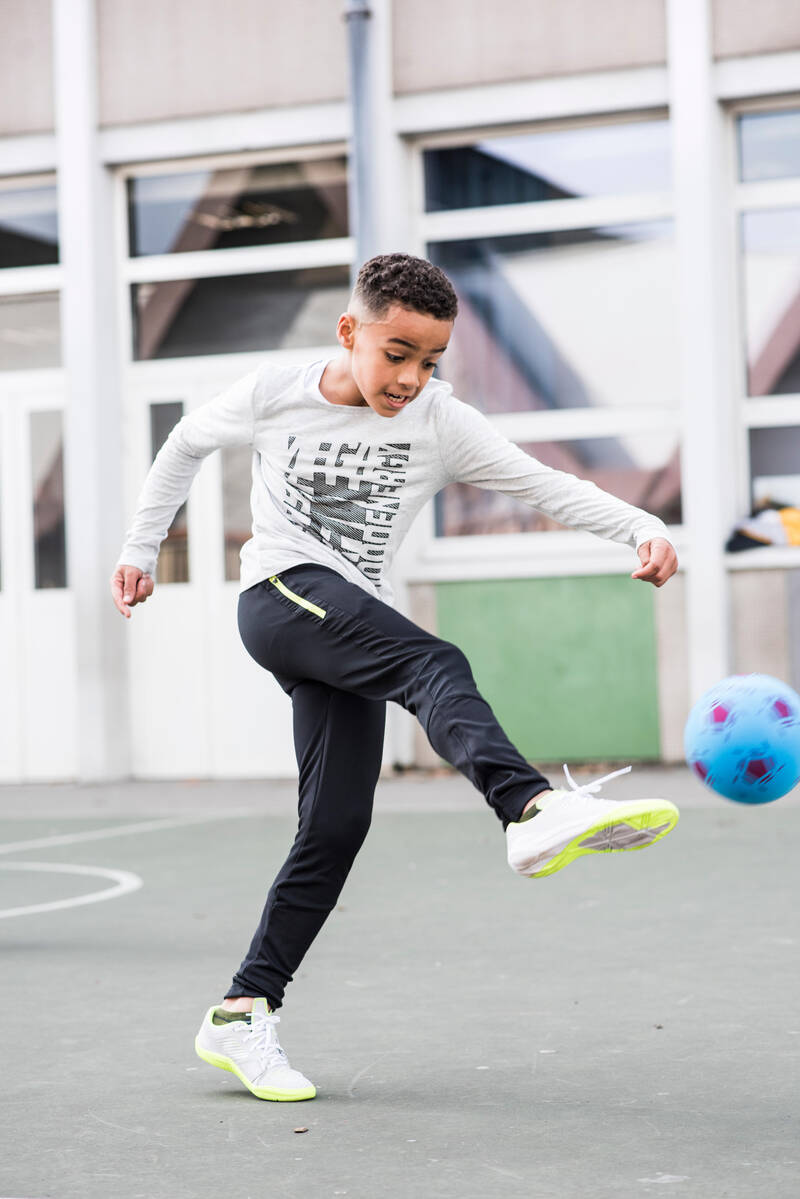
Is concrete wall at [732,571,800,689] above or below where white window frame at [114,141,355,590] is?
below

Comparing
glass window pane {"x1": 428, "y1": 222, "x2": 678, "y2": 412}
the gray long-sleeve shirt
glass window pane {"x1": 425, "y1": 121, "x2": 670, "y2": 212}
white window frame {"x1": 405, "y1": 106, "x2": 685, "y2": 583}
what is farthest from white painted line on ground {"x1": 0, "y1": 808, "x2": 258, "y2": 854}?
the gray long-sleeve shirt

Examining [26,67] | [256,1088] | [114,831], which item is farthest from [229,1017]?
[26,67]

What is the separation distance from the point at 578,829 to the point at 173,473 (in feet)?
4.87

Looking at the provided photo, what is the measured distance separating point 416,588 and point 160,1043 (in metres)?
7.59

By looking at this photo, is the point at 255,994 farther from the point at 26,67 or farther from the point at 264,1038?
the point at 26,67

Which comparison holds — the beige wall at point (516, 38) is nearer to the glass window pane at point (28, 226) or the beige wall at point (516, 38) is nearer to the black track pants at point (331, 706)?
the glass window pane at point (28, 226)

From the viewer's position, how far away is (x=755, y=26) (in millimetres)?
11391

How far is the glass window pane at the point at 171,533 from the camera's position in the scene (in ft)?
42.2

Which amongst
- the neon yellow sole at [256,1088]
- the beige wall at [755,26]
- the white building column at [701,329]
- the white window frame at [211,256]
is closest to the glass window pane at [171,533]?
the white window frame at [211,256]

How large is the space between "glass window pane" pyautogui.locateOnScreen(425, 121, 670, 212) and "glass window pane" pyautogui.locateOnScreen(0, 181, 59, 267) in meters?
2.84

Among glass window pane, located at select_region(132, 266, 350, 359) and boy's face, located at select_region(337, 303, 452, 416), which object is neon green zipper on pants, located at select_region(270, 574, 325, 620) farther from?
glass window pane, located at select_region(132, 266, 350, 359)

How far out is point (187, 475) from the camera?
14.5 ft

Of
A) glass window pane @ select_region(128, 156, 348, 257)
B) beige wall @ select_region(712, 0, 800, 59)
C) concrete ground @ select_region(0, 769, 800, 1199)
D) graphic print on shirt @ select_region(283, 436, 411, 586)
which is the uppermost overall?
beige wall @ select_region(712, 0, 800, 59)

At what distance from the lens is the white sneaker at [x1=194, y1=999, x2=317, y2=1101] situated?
415 centimetres
